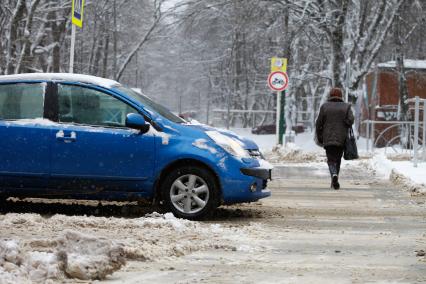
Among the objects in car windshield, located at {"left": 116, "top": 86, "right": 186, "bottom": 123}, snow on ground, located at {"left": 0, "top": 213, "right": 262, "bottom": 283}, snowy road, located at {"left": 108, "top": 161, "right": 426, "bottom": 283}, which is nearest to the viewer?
snow on ground, located at {"left": 0, "top": 213, "right": 262, "bottom": 283}

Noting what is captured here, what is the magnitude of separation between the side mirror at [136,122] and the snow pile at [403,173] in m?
5.38

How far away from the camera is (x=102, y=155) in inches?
370

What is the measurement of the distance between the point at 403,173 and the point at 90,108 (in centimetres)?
765

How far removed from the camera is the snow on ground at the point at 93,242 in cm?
580

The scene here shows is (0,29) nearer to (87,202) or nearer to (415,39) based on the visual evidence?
(415,39)

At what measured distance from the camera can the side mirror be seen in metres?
9.28

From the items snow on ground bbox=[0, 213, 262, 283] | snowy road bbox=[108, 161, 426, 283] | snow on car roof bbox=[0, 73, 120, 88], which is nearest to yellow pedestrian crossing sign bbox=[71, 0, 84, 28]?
snowy road bbox=[108, 161, 426, 283]

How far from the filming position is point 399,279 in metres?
6.19

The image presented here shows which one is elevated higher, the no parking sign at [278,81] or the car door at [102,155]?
the no parking sign at [278,81]

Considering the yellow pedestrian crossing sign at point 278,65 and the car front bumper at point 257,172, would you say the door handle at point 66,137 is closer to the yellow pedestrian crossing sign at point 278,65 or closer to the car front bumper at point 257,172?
the car front bumper at point 257,172

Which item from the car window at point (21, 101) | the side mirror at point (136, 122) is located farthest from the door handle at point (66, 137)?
the side mirror at point (136, 122)

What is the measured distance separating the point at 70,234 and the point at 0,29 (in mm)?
29494

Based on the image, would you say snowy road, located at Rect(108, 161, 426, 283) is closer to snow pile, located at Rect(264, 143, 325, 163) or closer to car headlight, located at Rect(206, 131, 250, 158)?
car headlight, located at Rect(206, 131, 250, 158)

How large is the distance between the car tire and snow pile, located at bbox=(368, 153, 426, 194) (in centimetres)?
479
